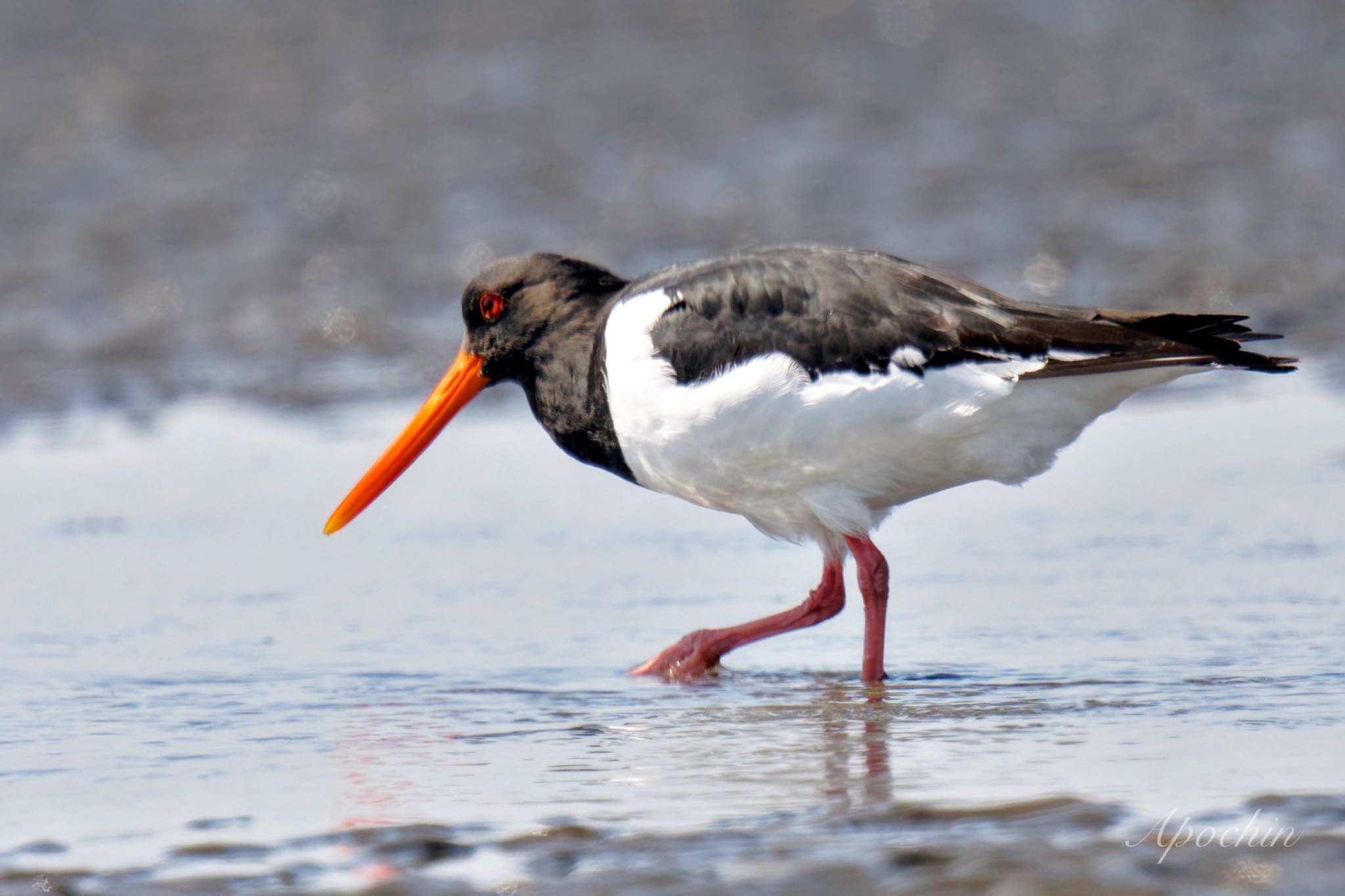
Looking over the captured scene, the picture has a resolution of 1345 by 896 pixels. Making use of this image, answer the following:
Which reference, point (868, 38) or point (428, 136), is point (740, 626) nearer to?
point (428, 136)

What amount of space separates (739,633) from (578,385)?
0.80 meters

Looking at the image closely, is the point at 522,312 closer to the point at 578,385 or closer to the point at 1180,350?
the point at 578,385

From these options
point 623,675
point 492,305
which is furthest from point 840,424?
point 492,305

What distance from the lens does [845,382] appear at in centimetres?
509

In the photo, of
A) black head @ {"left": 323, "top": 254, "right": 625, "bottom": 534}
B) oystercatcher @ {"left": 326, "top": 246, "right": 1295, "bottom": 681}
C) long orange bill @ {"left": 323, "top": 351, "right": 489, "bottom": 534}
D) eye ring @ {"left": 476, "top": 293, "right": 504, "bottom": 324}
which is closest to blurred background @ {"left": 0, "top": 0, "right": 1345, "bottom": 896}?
long orange bill @ {"left": 323, "top": 351, "right": 489, "bottom": 534}

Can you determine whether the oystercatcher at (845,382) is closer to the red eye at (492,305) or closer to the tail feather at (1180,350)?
the tail feather at (1180,350)

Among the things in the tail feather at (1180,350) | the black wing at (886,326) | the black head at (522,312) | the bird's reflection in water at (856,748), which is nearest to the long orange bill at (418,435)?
the black head at (522,312)

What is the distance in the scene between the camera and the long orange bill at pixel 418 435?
6031mm

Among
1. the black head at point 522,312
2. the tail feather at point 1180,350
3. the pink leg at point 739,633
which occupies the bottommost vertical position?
the pink leg at point 739,633

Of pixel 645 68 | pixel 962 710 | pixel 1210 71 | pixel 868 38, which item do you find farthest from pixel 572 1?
pixel 962 710

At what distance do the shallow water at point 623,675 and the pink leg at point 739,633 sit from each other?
9cm

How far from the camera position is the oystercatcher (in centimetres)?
507

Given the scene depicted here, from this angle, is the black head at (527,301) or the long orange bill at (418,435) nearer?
the black head at (527,301)

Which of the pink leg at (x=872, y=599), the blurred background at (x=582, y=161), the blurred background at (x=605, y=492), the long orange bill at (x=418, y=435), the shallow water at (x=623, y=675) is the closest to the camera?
the shallow water at (x=623, y=675)
